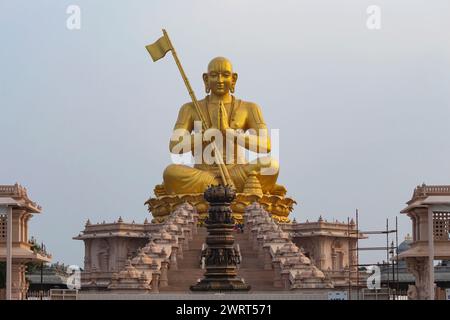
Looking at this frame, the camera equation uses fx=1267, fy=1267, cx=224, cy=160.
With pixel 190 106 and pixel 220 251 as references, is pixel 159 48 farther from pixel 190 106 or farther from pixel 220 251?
pixel 220 251

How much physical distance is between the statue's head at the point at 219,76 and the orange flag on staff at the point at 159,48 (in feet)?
5.79

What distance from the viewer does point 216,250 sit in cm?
2684

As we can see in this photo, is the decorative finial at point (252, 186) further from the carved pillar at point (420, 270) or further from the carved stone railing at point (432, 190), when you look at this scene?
the carved pillar at point (420, 270)

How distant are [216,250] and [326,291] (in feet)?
8.24

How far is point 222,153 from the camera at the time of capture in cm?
4138

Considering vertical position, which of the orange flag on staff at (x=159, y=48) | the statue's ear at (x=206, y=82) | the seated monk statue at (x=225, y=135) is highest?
the orange flag on staff at (x=159, y=48)

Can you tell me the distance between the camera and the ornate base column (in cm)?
2652

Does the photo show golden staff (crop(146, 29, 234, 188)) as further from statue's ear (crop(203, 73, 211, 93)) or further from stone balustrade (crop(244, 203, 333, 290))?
stone balustrade (crop(244, 203, 333, 290))

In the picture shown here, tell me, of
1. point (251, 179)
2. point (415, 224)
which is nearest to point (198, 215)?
point (251, 179)

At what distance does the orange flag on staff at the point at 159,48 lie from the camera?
1617 inches

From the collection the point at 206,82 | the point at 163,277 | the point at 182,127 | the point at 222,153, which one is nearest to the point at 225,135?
the point at 222,153

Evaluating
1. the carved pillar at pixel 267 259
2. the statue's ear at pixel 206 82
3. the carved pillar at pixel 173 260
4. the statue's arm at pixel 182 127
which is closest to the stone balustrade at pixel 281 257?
the carved pillar at pixel 267 259
